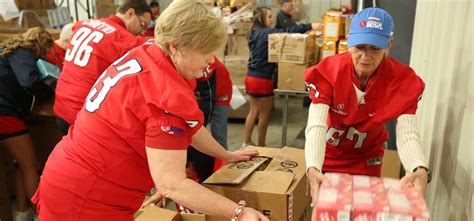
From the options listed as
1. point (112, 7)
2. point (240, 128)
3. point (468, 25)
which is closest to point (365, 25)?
point (468, 25)

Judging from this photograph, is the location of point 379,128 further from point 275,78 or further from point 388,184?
point 275,78

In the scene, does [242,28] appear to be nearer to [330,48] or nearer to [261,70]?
[261,70]

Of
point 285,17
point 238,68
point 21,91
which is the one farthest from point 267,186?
point 285,17

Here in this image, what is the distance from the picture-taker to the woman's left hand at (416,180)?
4.15 ft

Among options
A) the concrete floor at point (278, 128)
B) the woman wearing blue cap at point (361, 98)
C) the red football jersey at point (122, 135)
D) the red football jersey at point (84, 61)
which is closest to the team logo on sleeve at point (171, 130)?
the red football jersey at point (122, 135)

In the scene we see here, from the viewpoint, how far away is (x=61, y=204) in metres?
1.37

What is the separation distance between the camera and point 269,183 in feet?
5.38

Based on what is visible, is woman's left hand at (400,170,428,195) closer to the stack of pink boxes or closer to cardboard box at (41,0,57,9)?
the stack of pink boxes

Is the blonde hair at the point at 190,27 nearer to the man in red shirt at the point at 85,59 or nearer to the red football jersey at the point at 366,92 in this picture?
the red football jersey at the point at 366,92

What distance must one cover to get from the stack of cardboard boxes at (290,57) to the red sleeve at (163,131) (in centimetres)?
304

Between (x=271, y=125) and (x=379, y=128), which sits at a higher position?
(x=379, y=128)

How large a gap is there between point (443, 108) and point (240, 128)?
352 cm

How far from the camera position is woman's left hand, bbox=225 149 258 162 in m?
1.83

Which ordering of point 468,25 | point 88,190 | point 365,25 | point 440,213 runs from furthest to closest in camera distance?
1. point 440,213
2. point 468,25
3. point 365,25
4. point 88,190
